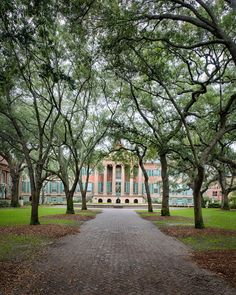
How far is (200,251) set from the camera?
34.9 ft

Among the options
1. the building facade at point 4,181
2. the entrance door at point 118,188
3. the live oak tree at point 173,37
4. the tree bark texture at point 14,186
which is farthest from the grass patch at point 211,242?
the entrance door at point 118,188

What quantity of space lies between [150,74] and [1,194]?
1797 inches

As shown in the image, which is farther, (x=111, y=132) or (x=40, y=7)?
(x=111, y=132)

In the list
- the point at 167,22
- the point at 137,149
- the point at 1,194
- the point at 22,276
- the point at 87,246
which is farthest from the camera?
the point at 1,194

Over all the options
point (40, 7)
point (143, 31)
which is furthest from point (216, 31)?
point (40, 7)

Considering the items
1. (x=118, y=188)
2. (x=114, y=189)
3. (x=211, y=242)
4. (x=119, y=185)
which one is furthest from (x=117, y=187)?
(x=211, y=242)

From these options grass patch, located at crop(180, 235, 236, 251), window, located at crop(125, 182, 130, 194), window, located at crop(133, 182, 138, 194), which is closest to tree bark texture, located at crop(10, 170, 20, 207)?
grass patch, located at crop(180, 235, 236, 251)

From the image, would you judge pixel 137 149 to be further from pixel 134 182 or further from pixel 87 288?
pixel 134 182

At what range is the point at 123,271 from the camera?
7.70 m

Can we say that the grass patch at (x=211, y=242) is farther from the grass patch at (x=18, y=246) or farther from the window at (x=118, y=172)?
the window at (x=118, y=172)

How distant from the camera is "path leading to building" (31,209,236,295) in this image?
628 centimetres

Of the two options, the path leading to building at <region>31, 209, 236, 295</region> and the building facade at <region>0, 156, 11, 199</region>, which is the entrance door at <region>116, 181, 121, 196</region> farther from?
the path leading to building at <region>31, 209, 236, 295</region>

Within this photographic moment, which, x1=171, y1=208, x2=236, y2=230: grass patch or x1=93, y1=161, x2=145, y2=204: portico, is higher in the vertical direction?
x1=93, y1=161, x2=145, y2=204: portico

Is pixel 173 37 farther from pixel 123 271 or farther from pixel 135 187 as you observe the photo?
pixel 135 187
